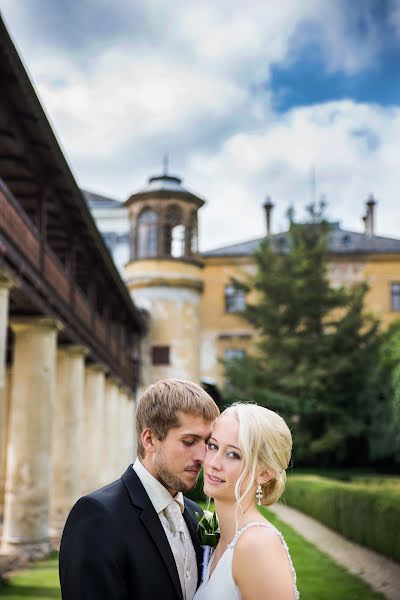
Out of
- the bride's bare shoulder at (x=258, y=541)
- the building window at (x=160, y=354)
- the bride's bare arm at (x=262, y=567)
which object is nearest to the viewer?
the bride's bare arm at (x=262, y=567)

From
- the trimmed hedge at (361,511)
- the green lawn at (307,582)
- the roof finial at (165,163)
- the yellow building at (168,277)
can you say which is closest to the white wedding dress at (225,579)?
the green lawn at (307,582)

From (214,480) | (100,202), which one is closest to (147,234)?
(100,202)

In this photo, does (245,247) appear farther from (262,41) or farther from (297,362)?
(262,41)

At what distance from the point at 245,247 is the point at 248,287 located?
672 centimetres

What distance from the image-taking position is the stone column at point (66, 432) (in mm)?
19172

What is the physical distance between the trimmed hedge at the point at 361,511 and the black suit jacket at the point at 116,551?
10832 millimetres

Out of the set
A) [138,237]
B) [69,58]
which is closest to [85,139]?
[138,237]

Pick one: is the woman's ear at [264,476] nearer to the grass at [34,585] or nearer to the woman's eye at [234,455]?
the woman's eye at [234,455]

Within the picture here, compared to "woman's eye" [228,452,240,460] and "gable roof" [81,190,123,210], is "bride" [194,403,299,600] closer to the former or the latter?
"woman's eye" [228,452,240,460]

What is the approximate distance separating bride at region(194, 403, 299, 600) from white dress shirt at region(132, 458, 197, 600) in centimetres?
8

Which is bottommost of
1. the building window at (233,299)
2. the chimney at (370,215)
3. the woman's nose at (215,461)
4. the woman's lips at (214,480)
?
the woman's lips at (214,480)

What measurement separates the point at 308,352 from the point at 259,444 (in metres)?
A: 34.7

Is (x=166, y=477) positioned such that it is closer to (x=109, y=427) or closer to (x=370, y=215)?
(x=109, y=427)

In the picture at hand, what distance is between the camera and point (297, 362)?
125 ft
